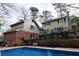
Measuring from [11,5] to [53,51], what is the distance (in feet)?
4.25

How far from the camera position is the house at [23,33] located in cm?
319

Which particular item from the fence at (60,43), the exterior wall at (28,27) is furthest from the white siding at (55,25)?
A: the fence at (60,43)

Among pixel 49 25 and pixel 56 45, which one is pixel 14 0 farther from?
pixel 56 45

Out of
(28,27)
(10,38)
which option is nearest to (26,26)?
(28,27)

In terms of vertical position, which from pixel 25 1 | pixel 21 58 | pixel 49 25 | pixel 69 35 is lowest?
pixel 21 58

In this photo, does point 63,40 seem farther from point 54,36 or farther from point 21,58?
point 21,58

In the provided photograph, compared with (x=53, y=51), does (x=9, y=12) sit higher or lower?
higher

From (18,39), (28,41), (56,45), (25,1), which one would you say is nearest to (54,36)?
(56,45)

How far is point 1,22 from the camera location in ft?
10.5

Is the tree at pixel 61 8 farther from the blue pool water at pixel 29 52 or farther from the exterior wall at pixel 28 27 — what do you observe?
the blue pool water at pixel 29 52

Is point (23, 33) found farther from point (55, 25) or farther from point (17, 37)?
point (55, 25)

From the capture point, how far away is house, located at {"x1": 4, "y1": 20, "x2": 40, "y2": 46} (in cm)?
319

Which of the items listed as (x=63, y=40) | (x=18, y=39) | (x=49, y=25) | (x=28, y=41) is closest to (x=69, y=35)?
(x=63, y=40)

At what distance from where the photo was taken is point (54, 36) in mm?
3154
